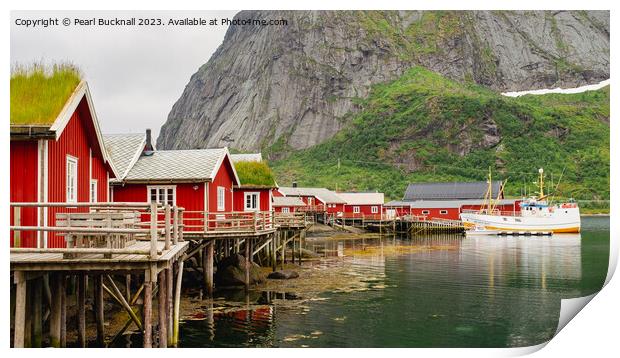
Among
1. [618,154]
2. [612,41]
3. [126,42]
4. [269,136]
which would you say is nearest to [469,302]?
[618,154]

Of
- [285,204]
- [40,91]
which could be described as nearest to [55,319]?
[40,91]

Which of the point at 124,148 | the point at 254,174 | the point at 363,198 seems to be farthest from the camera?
the point at 363,198

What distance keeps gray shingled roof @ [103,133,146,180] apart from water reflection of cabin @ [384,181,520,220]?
6391 centimetres

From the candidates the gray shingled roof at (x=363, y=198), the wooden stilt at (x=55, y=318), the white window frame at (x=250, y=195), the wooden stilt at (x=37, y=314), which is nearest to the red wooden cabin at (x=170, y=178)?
the white window frame at (x=250, y=195)

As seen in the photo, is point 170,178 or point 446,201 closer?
point 170,178

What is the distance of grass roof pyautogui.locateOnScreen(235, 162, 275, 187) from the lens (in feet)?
126

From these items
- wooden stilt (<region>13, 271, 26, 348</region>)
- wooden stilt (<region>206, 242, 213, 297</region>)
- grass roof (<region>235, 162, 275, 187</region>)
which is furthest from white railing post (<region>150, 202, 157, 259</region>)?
grass roof (<region>235, 162, 275, 187</region>)

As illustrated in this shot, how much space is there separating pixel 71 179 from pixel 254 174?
21.5 metres

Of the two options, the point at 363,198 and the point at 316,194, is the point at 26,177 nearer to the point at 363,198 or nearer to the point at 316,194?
the point at 316,194

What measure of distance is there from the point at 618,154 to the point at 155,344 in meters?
13.5

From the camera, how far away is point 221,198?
3053 centimetres

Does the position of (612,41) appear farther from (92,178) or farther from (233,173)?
(233,173)

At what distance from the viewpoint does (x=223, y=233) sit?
26.8 metres

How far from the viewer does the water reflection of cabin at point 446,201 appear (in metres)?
96.5
